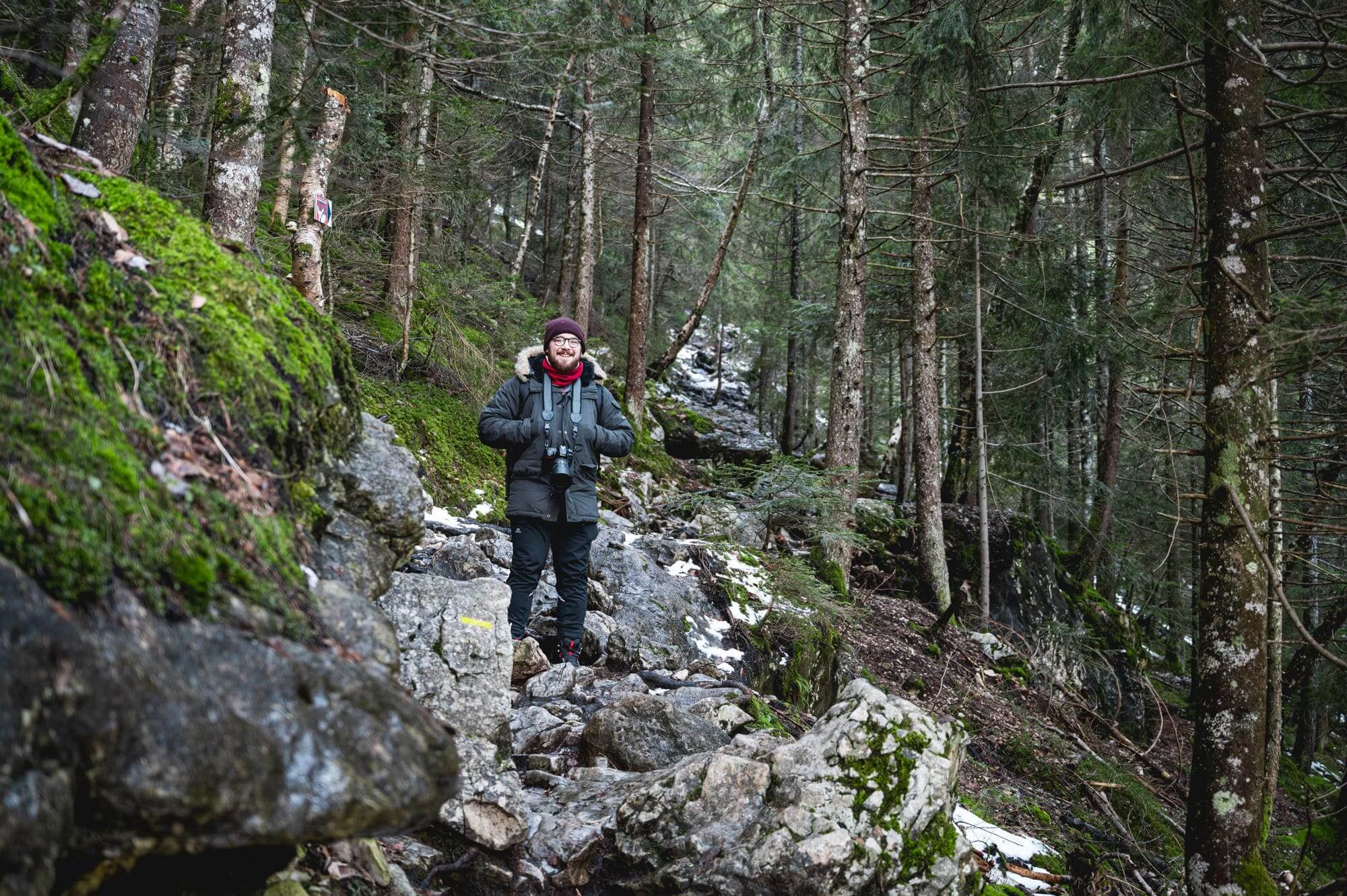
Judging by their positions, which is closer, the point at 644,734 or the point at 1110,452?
the point at 644,734

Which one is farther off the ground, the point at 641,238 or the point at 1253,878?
the point at 641,238

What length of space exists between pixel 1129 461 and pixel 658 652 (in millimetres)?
20135

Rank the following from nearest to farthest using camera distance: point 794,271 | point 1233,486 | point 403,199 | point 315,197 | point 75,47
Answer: point 1233,486 → point 315,197 → point 75,47 → point 403,199 → point 794,271

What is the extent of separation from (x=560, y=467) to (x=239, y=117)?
3449mm

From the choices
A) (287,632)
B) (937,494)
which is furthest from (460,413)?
(287,632)

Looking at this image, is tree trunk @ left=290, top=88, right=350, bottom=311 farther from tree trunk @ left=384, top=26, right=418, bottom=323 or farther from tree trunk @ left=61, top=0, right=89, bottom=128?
tree trunk @ left=61, top=0, right=89, bottom=128

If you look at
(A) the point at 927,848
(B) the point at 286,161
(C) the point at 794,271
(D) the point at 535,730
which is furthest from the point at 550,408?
(C) the point at 794,271

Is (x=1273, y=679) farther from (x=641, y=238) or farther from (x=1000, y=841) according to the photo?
(x=641, y=238)

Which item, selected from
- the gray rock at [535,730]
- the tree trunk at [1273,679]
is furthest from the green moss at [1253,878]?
the gray rock at [535,730]

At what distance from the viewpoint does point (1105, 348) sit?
1364cm

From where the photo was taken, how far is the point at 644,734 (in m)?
4.38

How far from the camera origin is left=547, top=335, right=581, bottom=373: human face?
5391 millimetres

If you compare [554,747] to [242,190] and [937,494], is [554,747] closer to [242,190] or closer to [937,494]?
[242,190]

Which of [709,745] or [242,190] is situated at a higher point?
[242,190]
